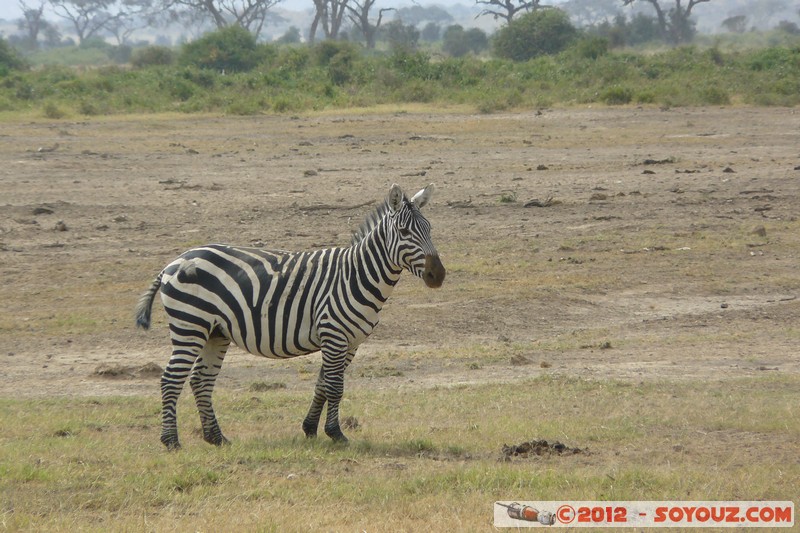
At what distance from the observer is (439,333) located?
12.2 meters

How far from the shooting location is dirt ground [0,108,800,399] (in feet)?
37.1

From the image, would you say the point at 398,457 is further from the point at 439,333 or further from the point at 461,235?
the point at 461,235

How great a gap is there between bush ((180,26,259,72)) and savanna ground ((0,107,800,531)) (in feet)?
68.2

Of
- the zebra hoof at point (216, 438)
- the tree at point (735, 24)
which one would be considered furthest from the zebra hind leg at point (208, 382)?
the tree at point (735, 24)

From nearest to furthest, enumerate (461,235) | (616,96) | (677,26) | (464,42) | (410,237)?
1. (410,237)
2. (461,235)
3. (616,96)
4. (677,26)
5. (464,42)

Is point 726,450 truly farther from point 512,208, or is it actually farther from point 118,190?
point 118,190

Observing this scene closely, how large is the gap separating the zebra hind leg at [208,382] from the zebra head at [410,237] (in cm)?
161

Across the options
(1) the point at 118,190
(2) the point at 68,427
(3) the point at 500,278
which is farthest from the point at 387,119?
(2) the point at 68,427

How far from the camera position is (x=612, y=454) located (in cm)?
770

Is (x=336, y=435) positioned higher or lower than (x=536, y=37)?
lower

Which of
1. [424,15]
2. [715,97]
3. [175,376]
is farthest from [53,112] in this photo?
[424,15]

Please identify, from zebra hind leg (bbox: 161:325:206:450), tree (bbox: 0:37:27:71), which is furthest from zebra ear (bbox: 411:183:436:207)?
tree (bbox: 0:37:27:71)

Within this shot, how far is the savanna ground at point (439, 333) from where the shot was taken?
6.68m

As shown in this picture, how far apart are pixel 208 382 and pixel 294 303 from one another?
0.95 metres
